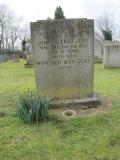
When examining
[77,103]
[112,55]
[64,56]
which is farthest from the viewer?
[112,55]

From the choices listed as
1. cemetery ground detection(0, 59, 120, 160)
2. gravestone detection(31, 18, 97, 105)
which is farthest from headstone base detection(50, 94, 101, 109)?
cemetery ground detection(0, 59, 120, 160)

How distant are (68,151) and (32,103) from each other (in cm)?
145

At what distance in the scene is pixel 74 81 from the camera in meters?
7.30

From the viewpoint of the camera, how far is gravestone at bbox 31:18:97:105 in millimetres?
7027

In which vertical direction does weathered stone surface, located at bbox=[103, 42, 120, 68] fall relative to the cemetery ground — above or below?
above

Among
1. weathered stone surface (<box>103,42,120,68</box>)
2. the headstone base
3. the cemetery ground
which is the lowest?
the cemetery ground

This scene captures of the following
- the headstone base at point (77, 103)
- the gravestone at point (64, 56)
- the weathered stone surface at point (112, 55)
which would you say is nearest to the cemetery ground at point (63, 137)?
the headstone base at point (77, 103)

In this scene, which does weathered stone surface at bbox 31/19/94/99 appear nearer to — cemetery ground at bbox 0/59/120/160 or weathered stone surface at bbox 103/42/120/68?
cemetery ground at bbox 0/59/120/160

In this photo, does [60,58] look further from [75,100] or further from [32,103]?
[32,103]

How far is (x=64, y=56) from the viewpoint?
722cm

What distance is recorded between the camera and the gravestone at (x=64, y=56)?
7.03 metres

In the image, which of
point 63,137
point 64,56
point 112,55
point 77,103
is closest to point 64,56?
point 64,56

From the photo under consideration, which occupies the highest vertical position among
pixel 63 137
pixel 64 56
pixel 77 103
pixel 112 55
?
pixel 64 56

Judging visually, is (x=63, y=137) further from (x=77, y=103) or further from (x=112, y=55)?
(x=112, y=55)
